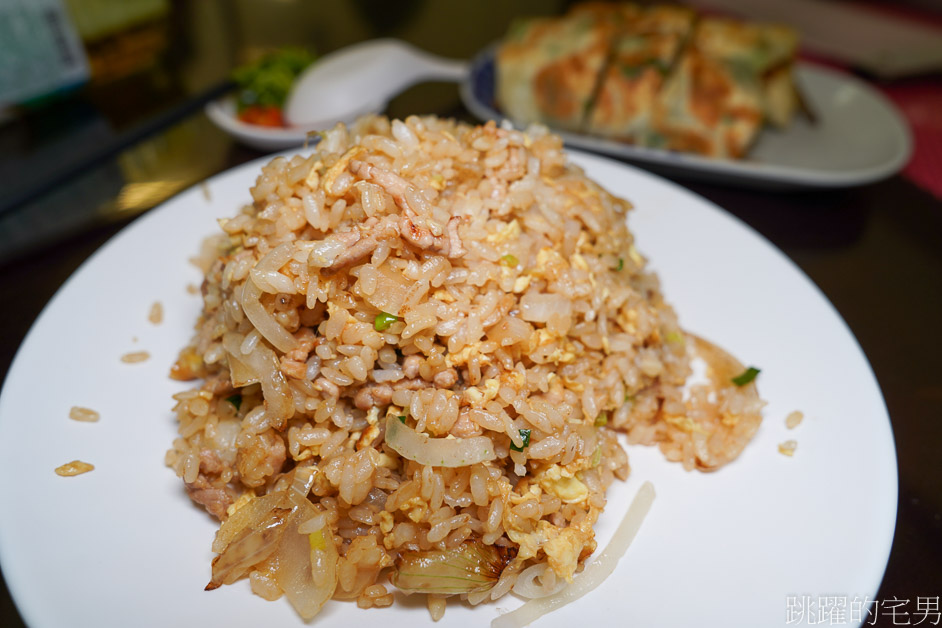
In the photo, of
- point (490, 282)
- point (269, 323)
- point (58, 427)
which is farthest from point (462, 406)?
point (58, 427)

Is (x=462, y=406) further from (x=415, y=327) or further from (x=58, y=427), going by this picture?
(x=58, y=427)

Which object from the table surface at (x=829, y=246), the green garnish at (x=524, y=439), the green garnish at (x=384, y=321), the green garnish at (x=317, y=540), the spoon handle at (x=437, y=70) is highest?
the green garnish at (x=384, y=321)

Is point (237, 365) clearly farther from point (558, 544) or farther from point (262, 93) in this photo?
point (262, 93)

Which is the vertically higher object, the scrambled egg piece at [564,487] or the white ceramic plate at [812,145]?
the scrambled egg piece at [564,487]

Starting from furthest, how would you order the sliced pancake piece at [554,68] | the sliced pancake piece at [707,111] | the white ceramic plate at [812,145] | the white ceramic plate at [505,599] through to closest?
the sliced pancake piece at [554,68] < the sliced pancake piece at [707,111] < the white ceramic plate at [812,145] < the white ceramic plate at [505,599]

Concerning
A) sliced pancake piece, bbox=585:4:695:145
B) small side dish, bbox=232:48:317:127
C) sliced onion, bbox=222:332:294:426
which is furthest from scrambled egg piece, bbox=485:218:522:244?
small side dish, bbox=232:48:317:127

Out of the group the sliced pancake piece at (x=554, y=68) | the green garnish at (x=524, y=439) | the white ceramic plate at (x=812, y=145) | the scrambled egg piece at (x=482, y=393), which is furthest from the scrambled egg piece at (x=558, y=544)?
the sliced pancake piece at (x=554, y=68)

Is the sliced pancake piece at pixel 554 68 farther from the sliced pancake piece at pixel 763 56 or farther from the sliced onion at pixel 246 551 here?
the sliced onion at pixel 246 551
